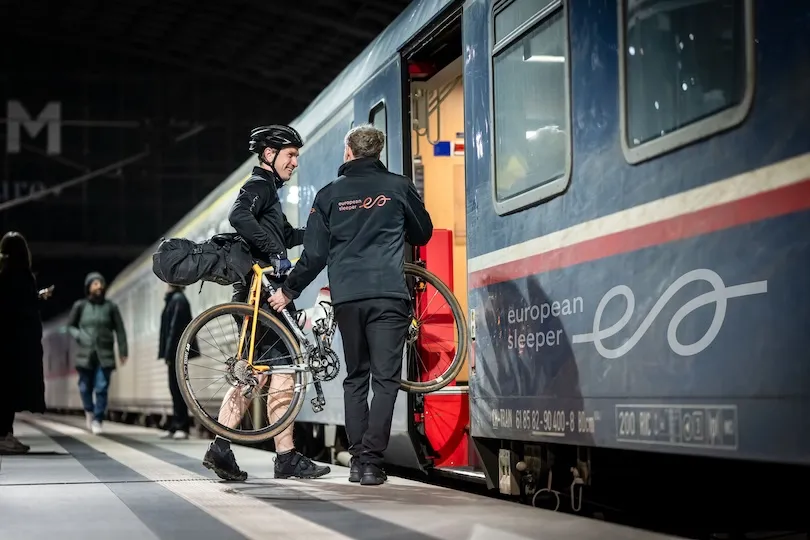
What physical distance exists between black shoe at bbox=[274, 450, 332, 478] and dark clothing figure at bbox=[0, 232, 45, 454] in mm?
3650

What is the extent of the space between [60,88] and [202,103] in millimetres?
5700

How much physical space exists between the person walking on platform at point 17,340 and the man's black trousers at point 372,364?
4.67m

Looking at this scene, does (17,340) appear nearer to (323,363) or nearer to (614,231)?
(323,363)

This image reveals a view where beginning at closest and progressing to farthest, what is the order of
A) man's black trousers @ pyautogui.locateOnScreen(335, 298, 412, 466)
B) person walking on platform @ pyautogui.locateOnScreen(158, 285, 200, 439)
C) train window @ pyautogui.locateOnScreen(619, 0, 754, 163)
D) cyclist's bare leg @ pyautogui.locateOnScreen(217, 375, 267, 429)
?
train window @ pyautogui.locateOnScreen(619, 0, 754, 163)
man's black trousers @ pyautogui.locateOnScreen(335, 298, 412, 466)
cyclist's bare leg @ pyautogui.locateOnScreen(217, 375, 267, 429)
person walking on platform @ pyautogui.locateOnScreen(158, 285, 200, 439)

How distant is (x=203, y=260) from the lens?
7328 mm

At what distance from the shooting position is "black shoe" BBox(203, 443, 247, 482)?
7570 millimetres

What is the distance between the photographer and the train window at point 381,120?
8.29 meters

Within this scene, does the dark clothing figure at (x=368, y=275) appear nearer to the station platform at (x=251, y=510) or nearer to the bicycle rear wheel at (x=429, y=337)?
the station platform at (x=251, y=510)

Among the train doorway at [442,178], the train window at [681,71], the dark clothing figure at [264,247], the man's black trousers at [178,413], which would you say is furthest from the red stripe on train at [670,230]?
the man's black trousers at [178,413]

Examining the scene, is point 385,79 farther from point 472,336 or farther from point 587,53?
point 587,53

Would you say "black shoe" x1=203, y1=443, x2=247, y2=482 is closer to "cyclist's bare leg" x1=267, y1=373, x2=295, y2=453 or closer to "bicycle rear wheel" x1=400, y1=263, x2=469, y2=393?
"cyclist's bare leg" x1=267, y1=373, x2=295, y2=453

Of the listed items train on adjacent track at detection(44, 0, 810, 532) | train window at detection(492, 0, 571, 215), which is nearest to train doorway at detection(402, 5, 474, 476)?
train on adjacent track at detection(44, 0, 810, 532)

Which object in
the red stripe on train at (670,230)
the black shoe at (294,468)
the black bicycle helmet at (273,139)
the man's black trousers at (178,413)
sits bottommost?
the black shoe at (294,468)

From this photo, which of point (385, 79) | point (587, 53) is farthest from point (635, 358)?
point (385, 79)
